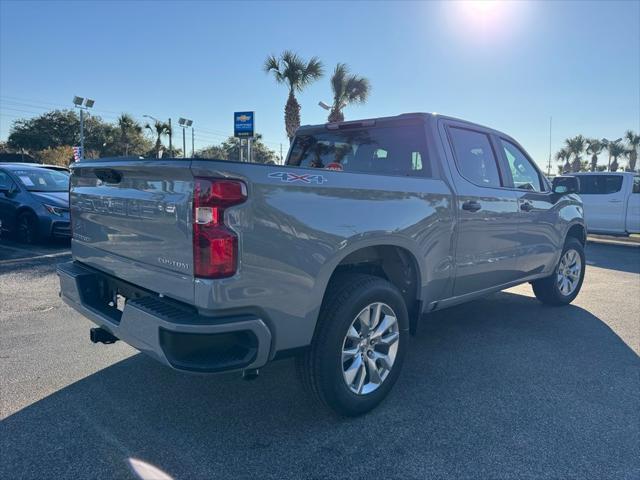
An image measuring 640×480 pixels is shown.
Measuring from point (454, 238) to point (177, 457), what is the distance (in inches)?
92.8

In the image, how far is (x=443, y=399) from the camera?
3.23m

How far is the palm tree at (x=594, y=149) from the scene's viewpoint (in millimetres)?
60812

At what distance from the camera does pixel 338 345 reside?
8.92 feet

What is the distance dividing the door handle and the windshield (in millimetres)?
8322

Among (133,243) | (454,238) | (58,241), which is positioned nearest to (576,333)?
(454,238)

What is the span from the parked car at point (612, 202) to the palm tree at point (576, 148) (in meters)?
53.1

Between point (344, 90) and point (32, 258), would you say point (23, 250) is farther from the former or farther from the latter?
point (344, 90)

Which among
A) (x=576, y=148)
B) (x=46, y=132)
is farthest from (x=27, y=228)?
(x=576, y=148)

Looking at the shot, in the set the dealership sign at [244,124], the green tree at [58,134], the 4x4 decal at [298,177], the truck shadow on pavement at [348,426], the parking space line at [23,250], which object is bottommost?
the truck shadow on pavement at [348,426]

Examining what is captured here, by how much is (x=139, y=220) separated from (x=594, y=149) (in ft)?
228

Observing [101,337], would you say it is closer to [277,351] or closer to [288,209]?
[277,351]

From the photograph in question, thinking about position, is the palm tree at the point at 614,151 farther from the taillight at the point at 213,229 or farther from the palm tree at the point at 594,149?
the taillight at the point at 213,229

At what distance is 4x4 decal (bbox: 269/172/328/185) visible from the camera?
7.89 ft

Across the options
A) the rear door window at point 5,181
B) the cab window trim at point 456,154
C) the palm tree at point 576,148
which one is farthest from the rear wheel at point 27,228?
the palm tree at point 576,148
